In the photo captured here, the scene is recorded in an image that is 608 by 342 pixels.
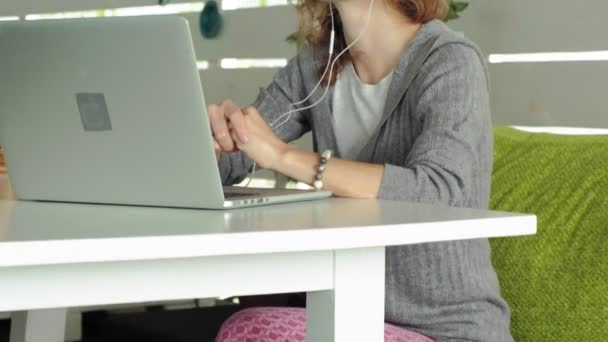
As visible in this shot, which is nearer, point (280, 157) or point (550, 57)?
point (280, 157)

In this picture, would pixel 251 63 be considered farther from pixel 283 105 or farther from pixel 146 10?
pixel 283 105

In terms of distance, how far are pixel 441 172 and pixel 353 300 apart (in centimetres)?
46

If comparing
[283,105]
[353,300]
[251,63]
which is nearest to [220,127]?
[353,300]

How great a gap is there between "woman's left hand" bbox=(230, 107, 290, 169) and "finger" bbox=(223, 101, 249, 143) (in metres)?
0.01

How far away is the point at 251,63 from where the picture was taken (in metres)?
4.84

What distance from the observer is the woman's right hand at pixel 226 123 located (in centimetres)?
151

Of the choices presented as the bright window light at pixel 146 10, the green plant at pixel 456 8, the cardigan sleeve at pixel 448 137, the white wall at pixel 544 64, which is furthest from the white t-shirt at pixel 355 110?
the bright window light at pixel 146 10

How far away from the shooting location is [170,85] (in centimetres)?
127

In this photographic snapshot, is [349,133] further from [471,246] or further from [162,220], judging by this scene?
[162,220]

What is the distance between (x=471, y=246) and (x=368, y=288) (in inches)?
21.9

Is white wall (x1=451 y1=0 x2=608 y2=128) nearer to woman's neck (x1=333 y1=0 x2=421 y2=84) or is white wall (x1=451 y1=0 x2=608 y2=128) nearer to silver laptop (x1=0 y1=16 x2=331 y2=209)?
woman's neck (x1=333 y1=0 x2=421 y2=84)

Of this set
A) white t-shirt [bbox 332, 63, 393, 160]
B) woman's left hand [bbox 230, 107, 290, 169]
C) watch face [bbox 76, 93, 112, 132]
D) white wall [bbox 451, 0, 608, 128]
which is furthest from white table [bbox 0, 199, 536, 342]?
white wall [bbox 451, 0, 608, 128]

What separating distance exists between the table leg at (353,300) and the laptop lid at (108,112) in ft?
0.72

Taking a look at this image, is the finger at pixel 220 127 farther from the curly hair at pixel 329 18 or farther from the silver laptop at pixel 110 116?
the curly hair at pixel 329 18
